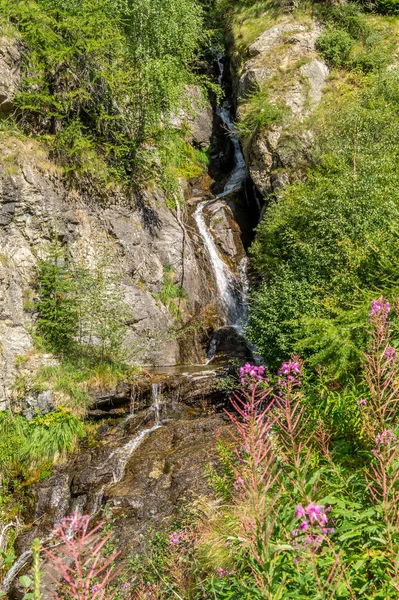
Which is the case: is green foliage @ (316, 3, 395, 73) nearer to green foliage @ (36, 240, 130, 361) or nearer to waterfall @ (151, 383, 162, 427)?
green foliage @ (36, 240, 130, 361)

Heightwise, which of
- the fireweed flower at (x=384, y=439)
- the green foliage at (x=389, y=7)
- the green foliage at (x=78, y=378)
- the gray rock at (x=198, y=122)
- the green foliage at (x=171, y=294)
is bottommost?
the green foliage at (x=78, y=378)

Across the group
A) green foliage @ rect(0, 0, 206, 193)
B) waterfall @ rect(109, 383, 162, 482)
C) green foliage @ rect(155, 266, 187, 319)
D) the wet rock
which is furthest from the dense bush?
the wet rock

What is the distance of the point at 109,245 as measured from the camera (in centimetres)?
1354

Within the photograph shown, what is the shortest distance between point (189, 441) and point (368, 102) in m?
11.9

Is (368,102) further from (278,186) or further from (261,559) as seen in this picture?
(261,559)

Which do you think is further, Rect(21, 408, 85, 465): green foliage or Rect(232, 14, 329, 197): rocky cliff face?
Rect(232, 14, 329, 197): rocky cliff face

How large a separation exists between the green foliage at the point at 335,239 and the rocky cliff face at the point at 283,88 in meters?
1.32

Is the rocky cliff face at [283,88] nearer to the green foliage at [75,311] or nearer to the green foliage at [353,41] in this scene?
the green foliage at [353,41]

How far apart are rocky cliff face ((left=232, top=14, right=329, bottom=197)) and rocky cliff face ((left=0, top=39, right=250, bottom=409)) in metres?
3.05

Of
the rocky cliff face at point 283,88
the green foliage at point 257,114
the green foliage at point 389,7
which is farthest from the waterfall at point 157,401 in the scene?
the green foliage at point 389,7

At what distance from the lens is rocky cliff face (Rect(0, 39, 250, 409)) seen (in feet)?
35.5

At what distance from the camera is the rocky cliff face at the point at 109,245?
1083 centimetres

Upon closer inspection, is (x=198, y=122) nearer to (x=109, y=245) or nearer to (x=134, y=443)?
(x=109, y=245)

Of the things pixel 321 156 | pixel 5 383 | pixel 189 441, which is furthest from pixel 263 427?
pixel 321 156
